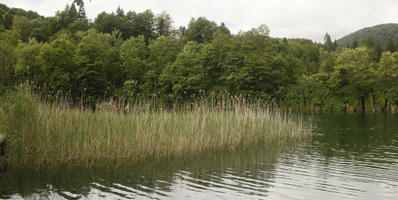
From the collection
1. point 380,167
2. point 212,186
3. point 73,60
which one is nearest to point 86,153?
point 212,186

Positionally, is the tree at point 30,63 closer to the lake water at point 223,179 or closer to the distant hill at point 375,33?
the lake water at point 223,179

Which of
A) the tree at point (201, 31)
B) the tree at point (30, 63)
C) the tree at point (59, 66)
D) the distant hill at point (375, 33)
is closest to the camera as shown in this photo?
the tree at point (59, 66)

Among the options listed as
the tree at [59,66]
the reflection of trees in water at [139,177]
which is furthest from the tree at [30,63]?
the reflection of trees in water at [139,177]

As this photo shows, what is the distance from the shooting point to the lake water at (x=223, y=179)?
721 centimetres

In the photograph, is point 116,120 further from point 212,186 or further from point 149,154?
point 212,186

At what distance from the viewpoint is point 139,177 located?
8.62 meters

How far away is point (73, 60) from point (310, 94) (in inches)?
1423

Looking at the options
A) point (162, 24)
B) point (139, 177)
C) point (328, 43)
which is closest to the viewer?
point (139, 177)

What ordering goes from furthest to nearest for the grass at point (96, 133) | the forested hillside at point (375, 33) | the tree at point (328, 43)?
the forested hillside at point (375, 33), the tree at point (328, 43), the grass at point (96, 133)

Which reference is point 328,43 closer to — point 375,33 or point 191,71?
point 191,71

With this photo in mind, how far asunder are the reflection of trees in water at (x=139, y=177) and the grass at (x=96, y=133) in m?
0.39

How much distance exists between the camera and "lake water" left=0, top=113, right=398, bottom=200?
23.7 feet

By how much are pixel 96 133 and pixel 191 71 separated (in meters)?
36.2

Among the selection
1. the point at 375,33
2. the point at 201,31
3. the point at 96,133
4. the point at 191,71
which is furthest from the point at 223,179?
the point at 375,33
